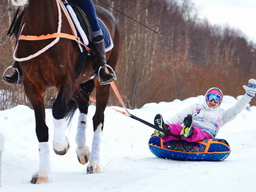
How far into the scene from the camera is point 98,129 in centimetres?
503

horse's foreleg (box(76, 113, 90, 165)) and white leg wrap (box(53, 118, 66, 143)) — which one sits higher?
white leg wrap (box(53, 118, 66, 143))

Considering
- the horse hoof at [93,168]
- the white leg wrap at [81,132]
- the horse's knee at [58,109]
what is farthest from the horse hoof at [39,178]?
the white leg wrap at [81,132]

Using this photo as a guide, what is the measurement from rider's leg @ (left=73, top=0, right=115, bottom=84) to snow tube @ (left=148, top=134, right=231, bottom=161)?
158cm

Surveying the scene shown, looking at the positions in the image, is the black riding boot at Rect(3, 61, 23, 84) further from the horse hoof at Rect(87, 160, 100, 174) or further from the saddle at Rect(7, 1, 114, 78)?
the horse hoof at Rect(87, 160, 100, 174)

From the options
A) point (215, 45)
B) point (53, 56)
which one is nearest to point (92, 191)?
point (53, 56)

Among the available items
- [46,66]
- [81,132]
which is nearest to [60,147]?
[46,66]

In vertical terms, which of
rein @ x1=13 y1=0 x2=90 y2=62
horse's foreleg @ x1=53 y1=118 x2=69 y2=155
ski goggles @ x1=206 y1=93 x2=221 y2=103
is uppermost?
rein @ x1=13 y1=0 x2=90 y2=62

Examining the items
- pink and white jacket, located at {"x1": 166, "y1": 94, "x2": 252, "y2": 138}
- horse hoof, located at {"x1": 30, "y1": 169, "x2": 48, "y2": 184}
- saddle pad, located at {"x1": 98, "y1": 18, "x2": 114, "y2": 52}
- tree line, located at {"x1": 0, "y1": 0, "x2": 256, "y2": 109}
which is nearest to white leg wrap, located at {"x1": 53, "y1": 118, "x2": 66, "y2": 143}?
horse hoof, located at {"x1": 30, "y1": 169, "x2": 48, "y2": 184}

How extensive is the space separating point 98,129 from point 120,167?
0.59m

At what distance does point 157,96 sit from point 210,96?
405 inches

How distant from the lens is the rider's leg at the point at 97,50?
434 centimetres

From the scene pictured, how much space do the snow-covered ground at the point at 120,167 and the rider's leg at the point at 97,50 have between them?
112 centimetres

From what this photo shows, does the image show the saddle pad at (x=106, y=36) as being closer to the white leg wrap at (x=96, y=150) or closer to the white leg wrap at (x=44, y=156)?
the white leg wrap at (x=96, y=150)

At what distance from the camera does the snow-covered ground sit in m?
3.27
